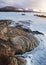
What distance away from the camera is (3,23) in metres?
5.29

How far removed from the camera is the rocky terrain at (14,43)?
138 inches

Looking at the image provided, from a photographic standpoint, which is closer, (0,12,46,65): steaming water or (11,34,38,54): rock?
(11,34,38,54): rock

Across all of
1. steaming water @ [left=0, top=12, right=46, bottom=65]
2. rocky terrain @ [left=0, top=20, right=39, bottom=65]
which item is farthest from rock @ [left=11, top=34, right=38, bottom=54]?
steaming water @ [left=0, top=12, right=46, bottom=65]

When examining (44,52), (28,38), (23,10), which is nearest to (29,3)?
(23,10)

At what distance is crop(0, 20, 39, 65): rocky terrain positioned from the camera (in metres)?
3.52

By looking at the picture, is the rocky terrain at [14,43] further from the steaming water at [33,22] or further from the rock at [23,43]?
the steaming water at [33,22]

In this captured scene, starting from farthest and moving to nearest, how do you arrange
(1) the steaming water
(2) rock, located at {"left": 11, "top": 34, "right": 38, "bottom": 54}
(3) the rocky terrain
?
(1) the steaming water
(2) rock, located at {"left": 11, "top": 34, "right": 38, "bottom": 54}
(3) the rocky terrain

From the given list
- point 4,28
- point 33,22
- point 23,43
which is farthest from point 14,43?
point 33,22

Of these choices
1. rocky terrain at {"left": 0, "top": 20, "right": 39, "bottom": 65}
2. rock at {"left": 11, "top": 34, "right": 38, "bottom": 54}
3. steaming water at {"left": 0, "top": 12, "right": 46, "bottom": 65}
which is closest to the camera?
rocky terrain at {"left": 0, "top": 20, "right": 39, "bottom": 65}

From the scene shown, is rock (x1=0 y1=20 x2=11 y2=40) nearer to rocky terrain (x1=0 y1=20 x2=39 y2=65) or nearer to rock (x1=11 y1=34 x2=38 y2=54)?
rocky terrain (x1=0 y1=20 x2=39 y2=65)

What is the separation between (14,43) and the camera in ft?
14.2

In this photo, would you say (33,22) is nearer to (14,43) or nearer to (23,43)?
(23,43)

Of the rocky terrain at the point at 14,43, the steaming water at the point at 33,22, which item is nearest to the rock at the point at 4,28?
the rocky terrain at the point at 14,43

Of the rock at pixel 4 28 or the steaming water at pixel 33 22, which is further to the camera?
the steaming water at pixel 33 22
